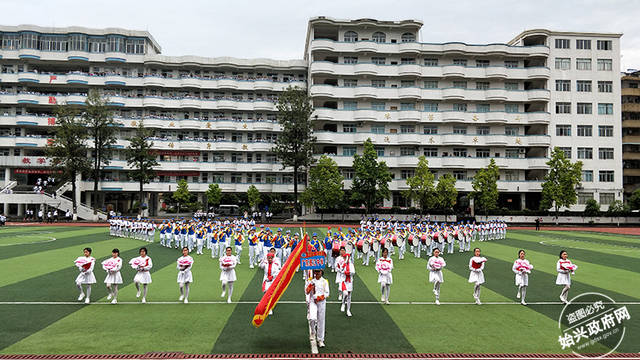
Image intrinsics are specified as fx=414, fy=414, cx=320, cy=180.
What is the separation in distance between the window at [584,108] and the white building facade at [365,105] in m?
0.14

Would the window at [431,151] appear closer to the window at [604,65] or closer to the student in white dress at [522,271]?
the window at [604,65]

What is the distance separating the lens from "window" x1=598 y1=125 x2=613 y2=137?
201 ft

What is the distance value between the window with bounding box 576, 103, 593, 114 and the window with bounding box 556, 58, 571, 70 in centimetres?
586

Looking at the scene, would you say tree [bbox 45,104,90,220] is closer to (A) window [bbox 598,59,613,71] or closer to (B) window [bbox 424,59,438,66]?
(B) window [bbox 424,59,438,66]

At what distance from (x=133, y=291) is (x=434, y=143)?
51.9 m

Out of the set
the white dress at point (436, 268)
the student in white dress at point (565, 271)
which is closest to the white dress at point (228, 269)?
the white dress at point (436, 268)

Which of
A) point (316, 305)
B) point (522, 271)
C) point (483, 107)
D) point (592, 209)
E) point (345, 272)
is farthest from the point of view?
point (483, 107)

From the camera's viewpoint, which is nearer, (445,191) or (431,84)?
(445,191)

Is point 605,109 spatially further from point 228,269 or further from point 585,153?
point 228,269

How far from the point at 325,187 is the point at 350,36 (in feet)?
82.0

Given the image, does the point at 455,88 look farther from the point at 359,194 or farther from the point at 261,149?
the point at 261,149

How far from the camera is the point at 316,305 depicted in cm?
935

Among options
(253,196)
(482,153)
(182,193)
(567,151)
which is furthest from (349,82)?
(567,151)

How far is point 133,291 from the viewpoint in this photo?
49.6 feet
